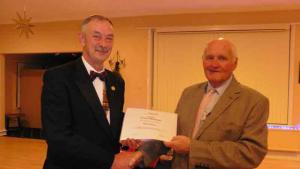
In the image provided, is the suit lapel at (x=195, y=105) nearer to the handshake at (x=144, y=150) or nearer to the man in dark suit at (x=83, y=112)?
the handshake at (x=144, y=150)

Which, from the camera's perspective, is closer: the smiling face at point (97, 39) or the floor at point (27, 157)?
the smiling face at point (97, 39)

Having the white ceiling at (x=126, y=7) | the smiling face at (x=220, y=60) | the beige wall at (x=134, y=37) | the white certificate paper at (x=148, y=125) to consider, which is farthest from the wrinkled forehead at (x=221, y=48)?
the beige wall at (x=134, y=37)

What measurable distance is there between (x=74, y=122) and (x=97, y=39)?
1.61 feet

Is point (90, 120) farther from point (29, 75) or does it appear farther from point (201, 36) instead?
point (29, 75)

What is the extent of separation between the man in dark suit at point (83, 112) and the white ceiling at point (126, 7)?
4.55 m

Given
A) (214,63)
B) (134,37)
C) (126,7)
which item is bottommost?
(214,63)

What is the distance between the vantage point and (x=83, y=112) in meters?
1.82

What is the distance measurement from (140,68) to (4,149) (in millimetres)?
3326

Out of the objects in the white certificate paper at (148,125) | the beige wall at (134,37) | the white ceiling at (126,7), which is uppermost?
the white ceiling at (126,7)

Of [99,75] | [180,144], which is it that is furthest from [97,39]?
[180,144]

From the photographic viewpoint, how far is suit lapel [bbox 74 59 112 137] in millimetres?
1836

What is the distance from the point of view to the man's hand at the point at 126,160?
1.88 meters

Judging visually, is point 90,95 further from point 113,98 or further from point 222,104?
point 222,104

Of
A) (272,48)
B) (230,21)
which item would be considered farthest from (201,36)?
(272,48)
